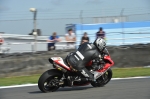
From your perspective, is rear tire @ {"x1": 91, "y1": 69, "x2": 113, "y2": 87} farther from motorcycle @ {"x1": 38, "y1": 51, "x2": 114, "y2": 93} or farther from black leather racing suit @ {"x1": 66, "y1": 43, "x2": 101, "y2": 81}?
black leather racing suit @ {"x1": 66, "y1": 43, "x2": 101, "y2": 81}

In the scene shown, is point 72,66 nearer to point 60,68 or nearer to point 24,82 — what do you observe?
point 60,68

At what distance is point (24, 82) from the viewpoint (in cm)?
1080

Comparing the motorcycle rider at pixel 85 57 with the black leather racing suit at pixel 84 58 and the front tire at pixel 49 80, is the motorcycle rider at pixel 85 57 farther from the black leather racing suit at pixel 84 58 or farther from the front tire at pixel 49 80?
the front tire at pixel 49 80

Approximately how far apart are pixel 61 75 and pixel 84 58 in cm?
70

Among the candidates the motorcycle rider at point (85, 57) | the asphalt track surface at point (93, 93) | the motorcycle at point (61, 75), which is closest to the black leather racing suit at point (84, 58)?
the motorcycle rider at point (85, 57)

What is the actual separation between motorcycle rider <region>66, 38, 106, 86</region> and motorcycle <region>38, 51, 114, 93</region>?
0.12m

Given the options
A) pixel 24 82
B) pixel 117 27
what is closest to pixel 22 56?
pixel 24 82

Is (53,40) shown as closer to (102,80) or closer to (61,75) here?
(102,80)

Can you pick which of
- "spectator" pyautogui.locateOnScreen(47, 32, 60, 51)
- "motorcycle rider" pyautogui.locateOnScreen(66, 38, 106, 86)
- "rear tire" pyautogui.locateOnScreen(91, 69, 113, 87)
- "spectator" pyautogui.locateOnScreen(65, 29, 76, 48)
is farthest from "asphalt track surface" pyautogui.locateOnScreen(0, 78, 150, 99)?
"spectator" pyautogui.locateOnScreen(65, 29, 76, 48)

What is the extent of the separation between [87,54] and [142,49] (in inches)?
230

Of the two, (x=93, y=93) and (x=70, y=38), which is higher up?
(x=70, y=38)

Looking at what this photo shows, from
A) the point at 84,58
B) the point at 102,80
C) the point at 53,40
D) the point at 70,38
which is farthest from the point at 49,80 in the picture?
the point at 70,38

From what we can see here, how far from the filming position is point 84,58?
8648 millimetres

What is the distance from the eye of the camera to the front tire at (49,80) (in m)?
8.20
